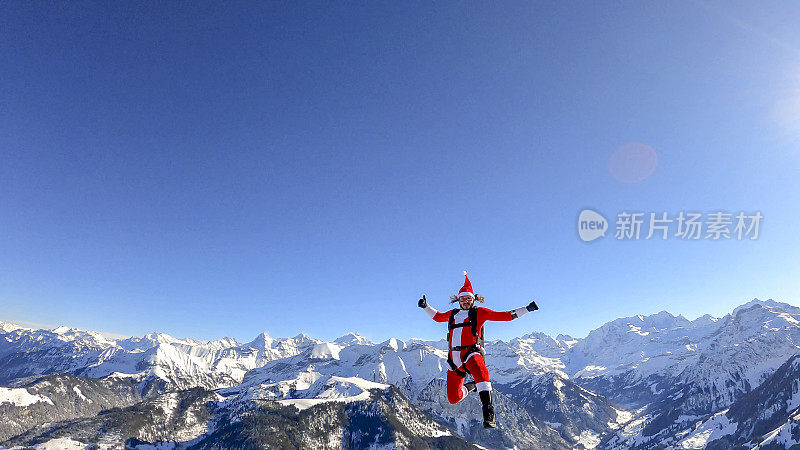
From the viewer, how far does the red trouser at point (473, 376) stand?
15.1m

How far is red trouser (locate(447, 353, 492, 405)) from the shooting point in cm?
1509

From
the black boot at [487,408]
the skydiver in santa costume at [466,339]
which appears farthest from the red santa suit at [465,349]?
the black boot at [487,408]

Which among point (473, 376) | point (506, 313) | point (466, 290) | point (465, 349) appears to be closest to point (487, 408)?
point (473, 376)

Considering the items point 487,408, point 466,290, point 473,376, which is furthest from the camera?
point 466,290

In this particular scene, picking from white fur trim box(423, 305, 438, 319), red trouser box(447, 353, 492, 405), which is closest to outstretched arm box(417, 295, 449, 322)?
white fur trim box(423, 305, 438, 319)

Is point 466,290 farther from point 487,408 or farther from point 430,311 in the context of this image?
point 487,408

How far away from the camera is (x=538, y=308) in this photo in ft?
46.0

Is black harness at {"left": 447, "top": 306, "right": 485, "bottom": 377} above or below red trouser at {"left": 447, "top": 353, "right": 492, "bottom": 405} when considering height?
above

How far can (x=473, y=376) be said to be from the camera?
51.9ft

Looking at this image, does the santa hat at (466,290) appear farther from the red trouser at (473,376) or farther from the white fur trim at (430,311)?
the red trouser at (473,376)

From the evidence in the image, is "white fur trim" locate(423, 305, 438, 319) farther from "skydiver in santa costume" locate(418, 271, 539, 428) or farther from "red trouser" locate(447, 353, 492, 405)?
"red trouser" locate(447, 353, 492, 405)

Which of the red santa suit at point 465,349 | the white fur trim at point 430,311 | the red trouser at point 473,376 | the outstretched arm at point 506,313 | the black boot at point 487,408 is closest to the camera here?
the black boot at point 487,408

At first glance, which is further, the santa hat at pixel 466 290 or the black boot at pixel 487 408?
the santa hat at pixel 466 290

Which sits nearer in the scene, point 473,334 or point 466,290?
point 473,334
